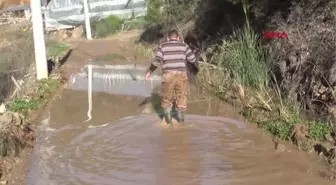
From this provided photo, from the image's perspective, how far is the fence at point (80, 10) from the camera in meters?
35.6

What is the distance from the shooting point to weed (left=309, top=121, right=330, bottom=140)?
7711 millimetres

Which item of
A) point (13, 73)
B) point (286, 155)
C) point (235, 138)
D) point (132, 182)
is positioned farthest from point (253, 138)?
point (13, 73)

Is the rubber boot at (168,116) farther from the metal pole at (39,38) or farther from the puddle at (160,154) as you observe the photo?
the metal pole at (39,38)

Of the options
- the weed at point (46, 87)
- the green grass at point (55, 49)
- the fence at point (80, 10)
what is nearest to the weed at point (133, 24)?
the fence at point (80, 10)

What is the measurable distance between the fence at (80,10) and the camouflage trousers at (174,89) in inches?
998

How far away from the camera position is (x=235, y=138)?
8.73 meters

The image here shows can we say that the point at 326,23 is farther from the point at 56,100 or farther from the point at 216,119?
the point at 56,100

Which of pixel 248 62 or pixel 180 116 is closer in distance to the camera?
pixel 180 116

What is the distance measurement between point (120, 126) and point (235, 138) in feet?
7.68

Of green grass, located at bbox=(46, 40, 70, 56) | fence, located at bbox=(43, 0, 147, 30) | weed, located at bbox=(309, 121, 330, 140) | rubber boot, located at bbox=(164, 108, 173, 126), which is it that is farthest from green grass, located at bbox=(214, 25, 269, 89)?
fence, located at bbox=(43, 0, 147, 30)

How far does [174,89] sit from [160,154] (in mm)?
1837

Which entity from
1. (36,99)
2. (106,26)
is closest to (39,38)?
(36,99)

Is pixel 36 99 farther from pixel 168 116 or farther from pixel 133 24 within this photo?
pixel 133 24

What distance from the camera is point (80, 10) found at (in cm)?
3856
